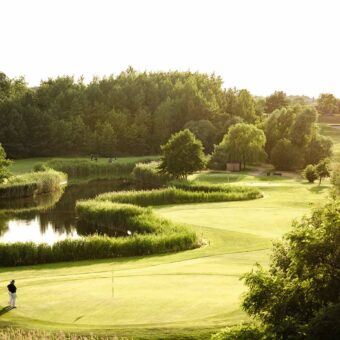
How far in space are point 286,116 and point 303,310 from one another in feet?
305

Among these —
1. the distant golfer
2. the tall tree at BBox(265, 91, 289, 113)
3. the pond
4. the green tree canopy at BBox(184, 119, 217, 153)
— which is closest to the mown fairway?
the distant golfer

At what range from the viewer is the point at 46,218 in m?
59.2

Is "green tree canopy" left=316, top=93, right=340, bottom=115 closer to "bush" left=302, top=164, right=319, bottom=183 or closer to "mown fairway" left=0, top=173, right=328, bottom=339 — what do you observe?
"bush" left=302, top=164, right=319, bottom=183

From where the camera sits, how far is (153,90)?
448 feet

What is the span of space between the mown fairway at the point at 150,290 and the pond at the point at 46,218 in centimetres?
1071

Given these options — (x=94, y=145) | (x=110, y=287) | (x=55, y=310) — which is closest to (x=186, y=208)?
(x=110, y=287)

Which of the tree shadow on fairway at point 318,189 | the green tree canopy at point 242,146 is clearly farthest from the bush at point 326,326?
the green tree canopy at point 242,146

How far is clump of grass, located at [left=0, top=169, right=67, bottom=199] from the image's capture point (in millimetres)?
73750

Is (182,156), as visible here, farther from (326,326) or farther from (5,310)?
(326,326)

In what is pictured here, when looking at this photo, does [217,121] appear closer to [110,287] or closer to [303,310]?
[110,287]

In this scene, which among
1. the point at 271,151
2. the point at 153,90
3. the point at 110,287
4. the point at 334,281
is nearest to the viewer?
the point at 334,281

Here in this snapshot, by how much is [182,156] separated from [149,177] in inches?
401

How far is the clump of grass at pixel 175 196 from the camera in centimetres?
6300

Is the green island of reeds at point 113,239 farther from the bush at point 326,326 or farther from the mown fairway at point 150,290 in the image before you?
→ the bush at point 326,326
